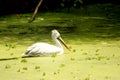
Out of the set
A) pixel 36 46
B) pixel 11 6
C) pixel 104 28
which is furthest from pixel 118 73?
pixel 11 6

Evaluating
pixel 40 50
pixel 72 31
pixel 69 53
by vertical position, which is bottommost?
pixel 72 31

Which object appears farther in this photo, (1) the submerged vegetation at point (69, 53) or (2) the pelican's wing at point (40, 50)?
(2) the pelican's wing at point (40, 50)

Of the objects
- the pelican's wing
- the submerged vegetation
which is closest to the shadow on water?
the submerged vegetation

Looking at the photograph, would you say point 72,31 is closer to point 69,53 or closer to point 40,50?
point 69,53

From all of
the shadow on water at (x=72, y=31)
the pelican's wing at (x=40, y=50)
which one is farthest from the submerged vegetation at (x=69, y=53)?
the pelican's wing at (x=40, y=50)

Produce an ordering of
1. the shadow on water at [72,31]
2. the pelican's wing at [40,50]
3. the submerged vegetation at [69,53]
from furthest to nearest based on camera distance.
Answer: the shadow on water at [72,31], the pelican's wing at [40,50], the submerged vegetation at [69,53]

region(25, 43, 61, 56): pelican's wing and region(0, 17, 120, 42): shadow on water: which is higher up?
region(25, 43, 61, 56): pelican's wing

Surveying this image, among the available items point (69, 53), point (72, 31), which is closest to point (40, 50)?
point (69, 53)

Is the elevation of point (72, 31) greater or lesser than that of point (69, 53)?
lesser

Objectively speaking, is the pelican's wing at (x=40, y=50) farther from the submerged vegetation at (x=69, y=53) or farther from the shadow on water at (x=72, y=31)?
the shadow on water at (x=72, y=31)

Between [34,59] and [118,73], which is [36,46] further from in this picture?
[118,73]

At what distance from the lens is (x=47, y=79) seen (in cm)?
756

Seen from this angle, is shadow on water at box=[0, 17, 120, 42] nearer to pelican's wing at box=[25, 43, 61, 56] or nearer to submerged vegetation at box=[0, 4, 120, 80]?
submerged vegetation at box=[0, 4, 120, 80]

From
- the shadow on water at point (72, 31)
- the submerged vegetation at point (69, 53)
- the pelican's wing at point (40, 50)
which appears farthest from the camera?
the shadow on water at point (72, 31)
